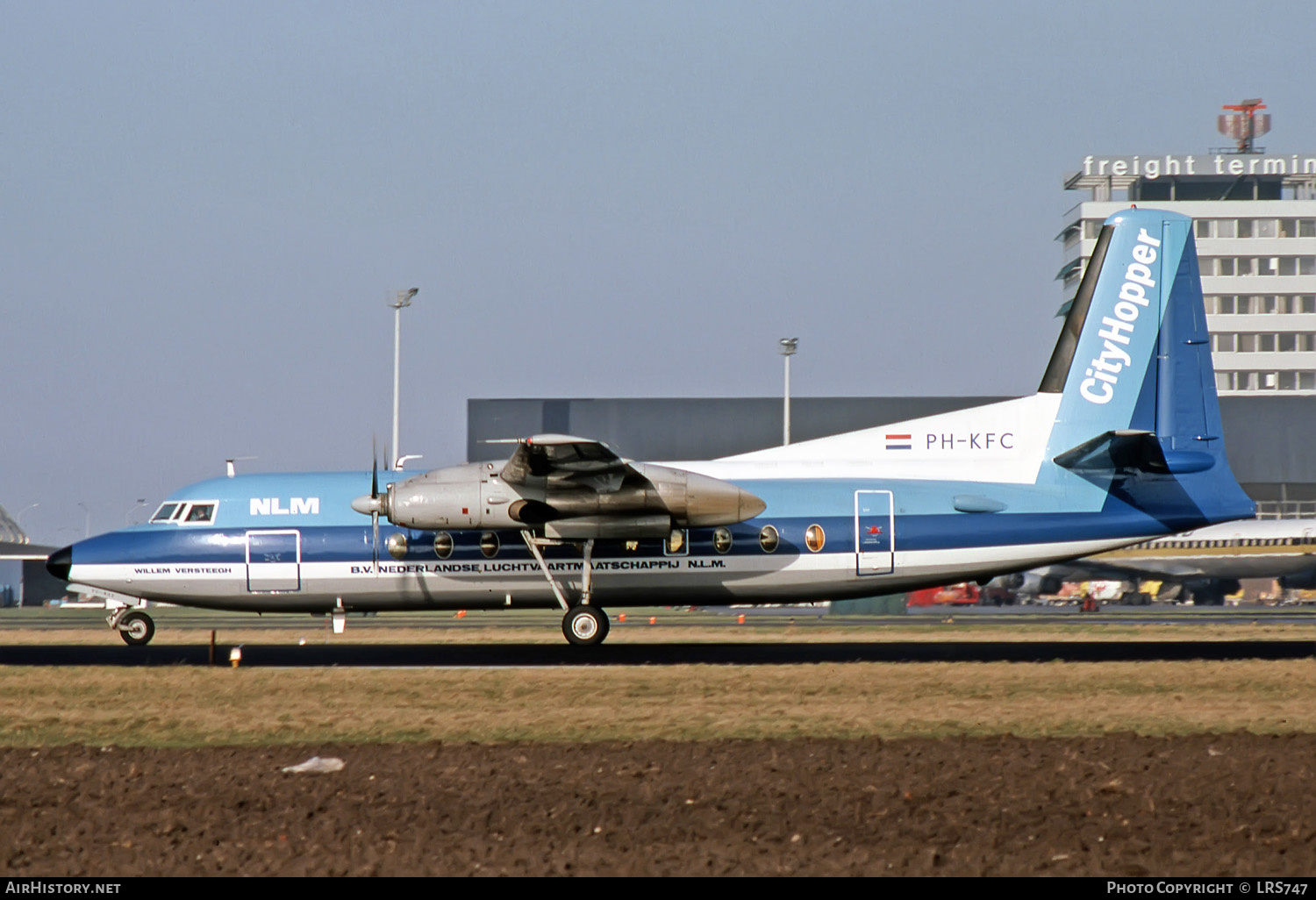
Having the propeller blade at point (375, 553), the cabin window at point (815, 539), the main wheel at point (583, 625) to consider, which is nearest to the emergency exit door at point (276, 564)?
the propeller blade at point (375, 553)

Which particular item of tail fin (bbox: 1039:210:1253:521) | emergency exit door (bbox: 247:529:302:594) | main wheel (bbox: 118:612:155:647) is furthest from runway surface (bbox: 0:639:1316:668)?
tail fin (bbox: 1039:210:1253:521)

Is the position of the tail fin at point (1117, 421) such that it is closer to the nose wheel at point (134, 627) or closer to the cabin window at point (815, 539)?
the cabin window at point (815, 539)

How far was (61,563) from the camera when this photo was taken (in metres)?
23.8

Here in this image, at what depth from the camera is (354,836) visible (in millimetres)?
8945

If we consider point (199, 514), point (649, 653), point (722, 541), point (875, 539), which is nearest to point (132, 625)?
point (199, 514)

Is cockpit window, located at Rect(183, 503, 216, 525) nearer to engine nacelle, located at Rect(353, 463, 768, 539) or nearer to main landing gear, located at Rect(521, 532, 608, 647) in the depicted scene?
engine nacelle, located at Rect(353, 463, 768, 539)

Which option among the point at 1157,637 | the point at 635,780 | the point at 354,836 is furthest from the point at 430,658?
the point at 1157,637

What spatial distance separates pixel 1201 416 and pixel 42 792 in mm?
19814

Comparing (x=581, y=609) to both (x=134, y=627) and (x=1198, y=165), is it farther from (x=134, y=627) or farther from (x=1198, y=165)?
(x=1198, y=165)

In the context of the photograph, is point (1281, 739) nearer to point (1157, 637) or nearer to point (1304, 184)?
point (1157, 637)

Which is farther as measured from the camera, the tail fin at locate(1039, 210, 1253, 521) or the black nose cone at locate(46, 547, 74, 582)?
the black nose cone at locate(46, 547, 74, 582)

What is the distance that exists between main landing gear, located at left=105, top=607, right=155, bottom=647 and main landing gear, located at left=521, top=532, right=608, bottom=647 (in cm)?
826

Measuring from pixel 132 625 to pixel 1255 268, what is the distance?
4324 inches

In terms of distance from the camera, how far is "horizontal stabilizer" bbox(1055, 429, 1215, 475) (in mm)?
22594
